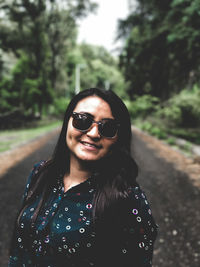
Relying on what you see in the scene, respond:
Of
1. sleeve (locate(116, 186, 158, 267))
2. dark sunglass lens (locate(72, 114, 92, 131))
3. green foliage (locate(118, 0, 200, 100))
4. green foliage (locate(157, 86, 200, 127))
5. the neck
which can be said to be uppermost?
green foliage (locate(118, 0, 200, 100))

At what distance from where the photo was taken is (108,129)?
1.42 meters

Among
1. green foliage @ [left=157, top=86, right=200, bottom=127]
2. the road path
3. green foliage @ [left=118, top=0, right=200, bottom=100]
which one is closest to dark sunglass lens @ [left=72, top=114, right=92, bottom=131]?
the road path

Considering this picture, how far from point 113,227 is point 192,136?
1164 cm

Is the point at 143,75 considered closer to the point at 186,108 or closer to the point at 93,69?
the point at 186,108

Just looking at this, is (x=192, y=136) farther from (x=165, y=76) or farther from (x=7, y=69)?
(x=7, y=69)

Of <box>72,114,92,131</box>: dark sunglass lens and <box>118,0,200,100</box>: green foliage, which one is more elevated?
<box>118,0,200,100</box>: green foliage

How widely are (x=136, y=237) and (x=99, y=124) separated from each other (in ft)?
2.44

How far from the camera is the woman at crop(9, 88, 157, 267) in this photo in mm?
1203

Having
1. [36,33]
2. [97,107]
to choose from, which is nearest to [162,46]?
[97,107]

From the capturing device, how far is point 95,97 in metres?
1.48

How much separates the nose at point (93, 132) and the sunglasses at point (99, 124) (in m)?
0.02

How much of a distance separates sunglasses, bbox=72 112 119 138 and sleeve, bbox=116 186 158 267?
49 centimetres

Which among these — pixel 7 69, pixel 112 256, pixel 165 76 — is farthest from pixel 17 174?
pixel 7 69

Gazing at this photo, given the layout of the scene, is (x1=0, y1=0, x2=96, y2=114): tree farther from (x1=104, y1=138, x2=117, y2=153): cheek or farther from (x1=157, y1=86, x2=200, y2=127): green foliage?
(x1=104, y1=138, x2=117, y2=153): cheek
